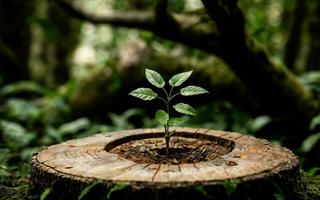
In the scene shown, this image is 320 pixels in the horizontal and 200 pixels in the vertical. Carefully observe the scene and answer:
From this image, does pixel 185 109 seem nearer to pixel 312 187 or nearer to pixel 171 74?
pixel 312 187

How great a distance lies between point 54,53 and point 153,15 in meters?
7.82

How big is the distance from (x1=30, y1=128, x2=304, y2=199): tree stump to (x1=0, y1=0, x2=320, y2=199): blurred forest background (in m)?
0.69

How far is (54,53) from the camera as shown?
12109 mm

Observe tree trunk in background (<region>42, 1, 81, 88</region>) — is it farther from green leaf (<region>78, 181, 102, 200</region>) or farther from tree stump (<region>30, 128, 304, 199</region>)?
green leaf (<region>78, 181, 102, 200</region>)

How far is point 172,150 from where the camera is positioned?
321cm

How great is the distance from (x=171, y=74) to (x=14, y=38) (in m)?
4.00

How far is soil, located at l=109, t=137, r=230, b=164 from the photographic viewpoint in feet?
9.52

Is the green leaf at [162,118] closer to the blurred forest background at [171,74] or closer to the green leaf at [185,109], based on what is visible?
the green leaf at [185,109]

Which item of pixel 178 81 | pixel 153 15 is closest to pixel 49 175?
→ pixel 178 81

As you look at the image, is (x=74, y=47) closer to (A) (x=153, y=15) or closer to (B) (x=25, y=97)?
(B) (x=25, y=97)

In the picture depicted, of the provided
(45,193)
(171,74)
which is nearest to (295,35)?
(171,74)

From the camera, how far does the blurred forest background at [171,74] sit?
15.9 feet

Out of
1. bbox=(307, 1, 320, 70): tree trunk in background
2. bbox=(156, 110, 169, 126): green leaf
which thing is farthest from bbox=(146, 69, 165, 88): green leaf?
bbox=(307, 1, 320, 70): tree trunk in background

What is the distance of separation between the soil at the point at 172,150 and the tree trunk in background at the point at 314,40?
5193 millimetres
